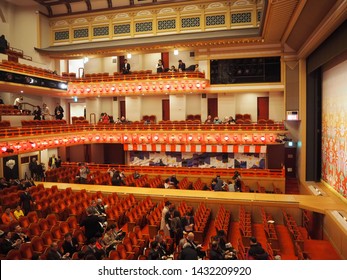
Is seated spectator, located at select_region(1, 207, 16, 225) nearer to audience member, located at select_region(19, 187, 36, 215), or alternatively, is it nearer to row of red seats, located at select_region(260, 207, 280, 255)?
audience member, located at select_region(19, 187, 36, 215)

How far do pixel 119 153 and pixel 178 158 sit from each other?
434 centimetres

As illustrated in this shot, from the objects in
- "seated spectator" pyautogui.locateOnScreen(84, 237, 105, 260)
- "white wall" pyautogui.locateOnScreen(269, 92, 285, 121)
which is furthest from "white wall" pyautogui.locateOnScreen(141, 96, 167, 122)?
"seated spectator" pyautogui.locateOnScreen(84, 237, 105, 260)

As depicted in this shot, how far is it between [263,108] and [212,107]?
9.64 feet

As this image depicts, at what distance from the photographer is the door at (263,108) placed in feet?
56.8

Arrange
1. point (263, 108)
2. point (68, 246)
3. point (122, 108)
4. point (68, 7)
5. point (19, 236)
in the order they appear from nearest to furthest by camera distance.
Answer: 1. point (68, 246)
2. point (19, 236)
3. point (263, 108)
4. point (68, 7)
5. point (122, 108)

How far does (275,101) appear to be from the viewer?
16891 millimetres

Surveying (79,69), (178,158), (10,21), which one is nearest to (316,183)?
(178,158)

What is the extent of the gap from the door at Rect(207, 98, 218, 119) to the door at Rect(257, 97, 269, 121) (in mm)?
2440

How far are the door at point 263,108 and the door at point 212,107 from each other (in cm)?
244

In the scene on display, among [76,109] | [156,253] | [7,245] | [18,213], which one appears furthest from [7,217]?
[76,109]

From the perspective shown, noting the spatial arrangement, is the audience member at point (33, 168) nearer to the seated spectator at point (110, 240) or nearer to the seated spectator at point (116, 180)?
the seated spectator at point (116, 180)

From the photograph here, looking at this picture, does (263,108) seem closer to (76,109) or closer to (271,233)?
(271,233)

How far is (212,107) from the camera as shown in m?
18.2

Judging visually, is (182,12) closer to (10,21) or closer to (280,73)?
(280,73)
